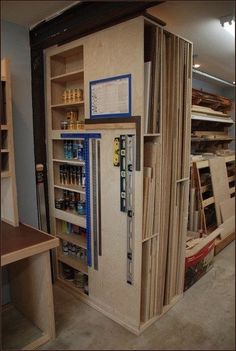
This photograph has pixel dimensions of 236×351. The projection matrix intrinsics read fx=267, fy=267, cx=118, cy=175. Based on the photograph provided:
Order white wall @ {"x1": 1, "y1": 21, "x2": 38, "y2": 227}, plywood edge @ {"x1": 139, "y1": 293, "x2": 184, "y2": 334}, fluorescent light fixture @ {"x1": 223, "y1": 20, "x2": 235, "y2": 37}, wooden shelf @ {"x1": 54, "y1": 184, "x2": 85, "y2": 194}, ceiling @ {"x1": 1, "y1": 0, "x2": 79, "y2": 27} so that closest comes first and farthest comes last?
fluorescent light fixture @ {"x1": 223, "y1": 20, "x2": 235, "y2": 37} < ceiling @ {"x1": 1, "y1": 0, "x2": 79, "y2": 27} < plywood edge @ {"x1": 139, "y1": 293, "x2": 184, "y2": 334} < white wall @ {"x1": 1, "y1": 21, "x2": 38, "y2": 227} < wooden shelf @ {"x1": 54, "y1": 184, "x2": 85, "y2": 194}

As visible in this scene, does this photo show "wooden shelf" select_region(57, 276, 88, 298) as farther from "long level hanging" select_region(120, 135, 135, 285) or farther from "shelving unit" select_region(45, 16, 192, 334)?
"long level hanging" select_region(120, 135, 135, 285)

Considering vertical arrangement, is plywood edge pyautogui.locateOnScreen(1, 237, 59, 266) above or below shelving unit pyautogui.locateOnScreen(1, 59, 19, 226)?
below

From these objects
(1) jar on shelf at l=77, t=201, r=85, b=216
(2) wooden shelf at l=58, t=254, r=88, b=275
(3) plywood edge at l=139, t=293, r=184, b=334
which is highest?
(1) jar on shelf at l=77, t=201, r=85, b=216

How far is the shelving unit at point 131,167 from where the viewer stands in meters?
1.32

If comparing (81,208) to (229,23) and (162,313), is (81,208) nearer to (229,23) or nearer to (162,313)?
(162,313)

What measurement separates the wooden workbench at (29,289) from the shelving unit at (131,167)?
342 millimetres

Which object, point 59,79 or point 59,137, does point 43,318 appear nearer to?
point 59,137

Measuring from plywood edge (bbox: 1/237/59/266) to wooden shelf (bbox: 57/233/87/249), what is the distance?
0.46 meters

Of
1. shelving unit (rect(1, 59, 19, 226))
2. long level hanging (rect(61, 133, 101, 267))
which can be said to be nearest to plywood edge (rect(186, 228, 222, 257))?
long level hanging (rect(61, 133, 101, 267))

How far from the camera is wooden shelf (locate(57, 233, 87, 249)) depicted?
5.97 feet

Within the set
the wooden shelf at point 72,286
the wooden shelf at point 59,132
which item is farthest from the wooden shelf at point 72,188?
the wooden shelf at point 72,286

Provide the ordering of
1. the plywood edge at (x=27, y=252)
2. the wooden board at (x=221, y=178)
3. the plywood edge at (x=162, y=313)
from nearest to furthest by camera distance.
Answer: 1. the wooden board at (x=221, y=178)
2. the plywood edge at (x=27, y=252)
3. the plywood edge at (x=162, y=313)

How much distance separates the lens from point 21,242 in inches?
52.6

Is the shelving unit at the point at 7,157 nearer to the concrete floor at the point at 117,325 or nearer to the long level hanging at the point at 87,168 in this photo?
the long level hanging at the point at 87,168
